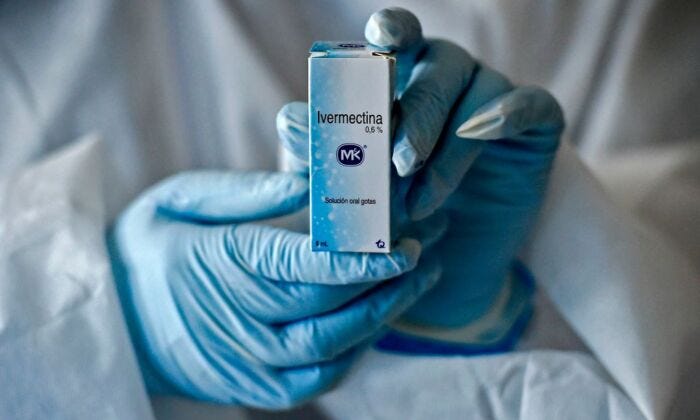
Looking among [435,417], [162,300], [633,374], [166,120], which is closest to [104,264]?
[162,300]

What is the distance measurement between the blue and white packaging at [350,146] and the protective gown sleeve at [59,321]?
229mm

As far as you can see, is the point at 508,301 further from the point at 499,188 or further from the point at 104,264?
the point at 104,264

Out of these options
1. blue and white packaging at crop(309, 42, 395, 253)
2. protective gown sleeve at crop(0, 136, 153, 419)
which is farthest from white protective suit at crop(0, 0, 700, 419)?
blue and white packaging at crop(309, 42, 395, 253)

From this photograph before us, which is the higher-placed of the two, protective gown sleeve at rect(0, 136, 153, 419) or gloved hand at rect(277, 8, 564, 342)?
gloved hand at rect(277, 8, 564, 342)

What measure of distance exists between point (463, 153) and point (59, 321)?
383 millimetres

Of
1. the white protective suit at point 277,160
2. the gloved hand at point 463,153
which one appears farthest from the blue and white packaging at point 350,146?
the white protective suit at point 277,160

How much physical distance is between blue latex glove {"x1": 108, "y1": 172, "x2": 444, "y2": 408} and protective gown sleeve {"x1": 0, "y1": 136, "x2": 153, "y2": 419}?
0.04 m

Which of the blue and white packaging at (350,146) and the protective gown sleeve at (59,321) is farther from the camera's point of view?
the protective gown sleeve at (59,321)

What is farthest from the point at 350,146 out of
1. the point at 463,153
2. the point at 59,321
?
the point at 59,321

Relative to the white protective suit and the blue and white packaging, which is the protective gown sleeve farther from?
the blue and white packaging

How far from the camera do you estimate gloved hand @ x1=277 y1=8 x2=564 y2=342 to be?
2.03ft

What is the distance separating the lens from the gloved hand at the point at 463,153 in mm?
618

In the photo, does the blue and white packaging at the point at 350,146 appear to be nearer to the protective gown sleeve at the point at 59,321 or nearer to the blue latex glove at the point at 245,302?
the blue latex glove at the point at 245,302

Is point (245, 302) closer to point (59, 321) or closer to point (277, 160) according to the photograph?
point (59, 321)
